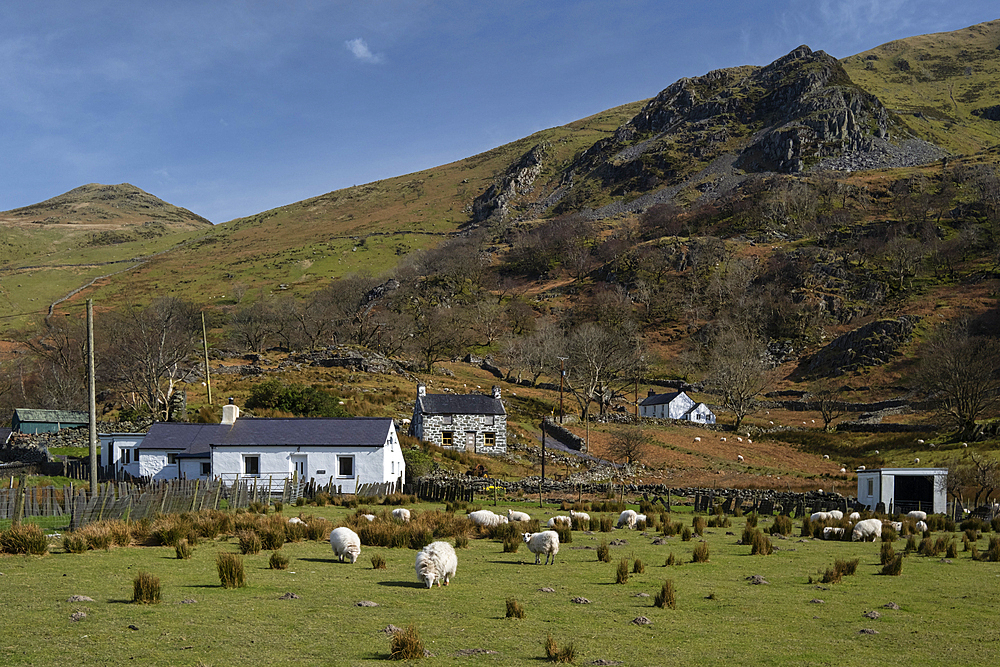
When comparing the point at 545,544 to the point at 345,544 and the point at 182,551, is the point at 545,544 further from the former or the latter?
the point at 182,551

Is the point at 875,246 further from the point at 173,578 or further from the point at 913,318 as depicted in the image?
the point at 173,578

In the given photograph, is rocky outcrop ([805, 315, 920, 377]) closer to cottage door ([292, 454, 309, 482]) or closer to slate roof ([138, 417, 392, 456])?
slate roof ([138, 417, 392, 456])

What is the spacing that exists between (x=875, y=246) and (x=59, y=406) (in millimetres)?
126243

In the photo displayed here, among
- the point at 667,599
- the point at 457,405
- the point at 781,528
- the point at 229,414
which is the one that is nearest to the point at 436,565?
the point at 667,599

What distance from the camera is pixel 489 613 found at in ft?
42.4

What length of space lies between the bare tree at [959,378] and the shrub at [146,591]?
6590 cm

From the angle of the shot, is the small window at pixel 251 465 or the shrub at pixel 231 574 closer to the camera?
the shrub at pixel 231 574

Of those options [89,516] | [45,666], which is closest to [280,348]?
[89,516]

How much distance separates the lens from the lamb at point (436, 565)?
50.3 ft

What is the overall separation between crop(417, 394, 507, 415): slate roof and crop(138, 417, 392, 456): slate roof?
1442cm

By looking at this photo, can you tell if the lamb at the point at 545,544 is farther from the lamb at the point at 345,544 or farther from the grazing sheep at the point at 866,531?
the grazing sheep at the point at 866,531

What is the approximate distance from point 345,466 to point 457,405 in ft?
58.5

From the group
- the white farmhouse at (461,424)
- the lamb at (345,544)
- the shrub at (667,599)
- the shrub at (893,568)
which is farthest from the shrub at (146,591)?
the white farmhouse at (461,424)

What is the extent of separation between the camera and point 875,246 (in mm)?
134750
